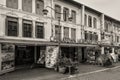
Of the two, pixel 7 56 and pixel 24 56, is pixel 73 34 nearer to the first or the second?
pixel 24 56

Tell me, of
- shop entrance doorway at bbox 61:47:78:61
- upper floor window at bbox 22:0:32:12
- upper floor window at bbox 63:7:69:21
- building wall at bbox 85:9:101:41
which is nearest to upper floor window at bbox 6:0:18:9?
upper floor window at bbox 22:0:32:12

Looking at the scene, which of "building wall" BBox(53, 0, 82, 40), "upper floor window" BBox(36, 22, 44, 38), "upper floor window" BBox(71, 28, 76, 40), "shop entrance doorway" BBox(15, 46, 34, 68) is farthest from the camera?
"upper floor window" BBox(71, 28, 76, 40)

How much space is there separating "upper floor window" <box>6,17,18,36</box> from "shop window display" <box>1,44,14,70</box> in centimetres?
137

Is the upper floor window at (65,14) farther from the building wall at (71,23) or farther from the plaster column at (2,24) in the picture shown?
the plaster column at (2,24)

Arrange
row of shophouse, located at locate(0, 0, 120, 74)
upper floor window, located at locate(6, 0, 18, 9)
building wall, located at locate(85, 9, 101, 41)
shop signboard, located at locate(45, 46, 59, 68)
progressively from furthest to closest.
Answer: building wall, located at locate(85, 9, 101, 41), shop signboard, located at locate(45, 46, 59, 68), upper floor window, located at locate(6, 0, 18, 9), row of shophouse, located at locate(0, 0, 120, 74)

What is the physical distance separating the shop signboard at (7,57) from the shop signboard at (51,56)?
381 cm

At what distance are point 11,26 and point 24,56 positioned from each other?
13.2 ft

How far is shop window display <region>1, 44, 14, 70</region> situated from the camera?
14.3m

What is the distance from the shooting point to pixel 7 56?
582 inches

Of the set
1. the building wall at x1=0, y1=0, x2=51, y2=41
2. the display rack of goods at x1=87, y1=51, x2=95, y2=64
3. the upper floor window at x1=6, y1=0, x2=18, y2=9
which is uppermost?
the upper floor window at x1=6, y1=0, x2=18, y2=9

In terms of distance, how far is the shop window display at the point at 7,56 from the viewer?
14.3 meters

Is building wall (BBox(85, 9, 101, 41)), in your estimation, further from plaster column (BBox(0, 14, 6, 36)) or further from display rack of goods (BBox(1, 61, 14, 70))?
plaster column (BBox(0, 14, 6, 36))

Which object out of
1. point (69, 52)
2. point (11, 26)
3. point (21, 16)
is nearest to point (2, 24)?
point (11, 26)

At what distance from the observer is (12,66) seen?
15484mm
